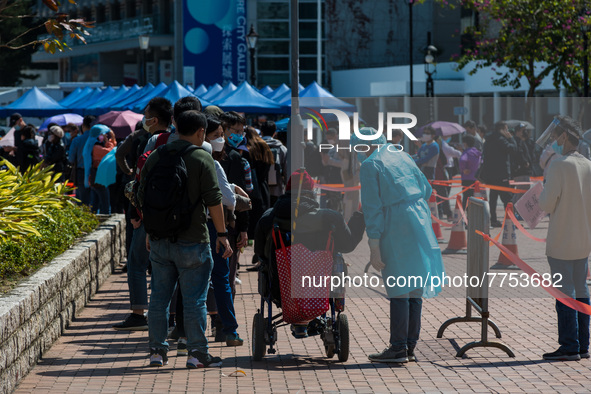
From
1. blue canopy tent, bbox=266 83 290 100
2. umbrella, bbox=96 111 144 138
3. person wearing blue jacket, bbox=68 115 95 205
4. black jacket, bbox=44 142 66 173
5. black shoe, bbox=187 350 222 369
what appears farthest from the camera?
blue canopy tent, bbox=266 83 290 100

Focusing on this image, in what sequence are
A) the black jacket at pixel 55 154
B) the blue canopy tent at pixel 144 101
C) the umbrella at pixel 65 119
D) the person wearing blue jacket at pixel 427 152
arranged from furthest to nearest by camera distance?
the umbrella at pixel 65 119, the blue canopy tent at pixel 144 101, the black jacket at pixel 55 154, the person wearing blue jacket at pixel 427 152

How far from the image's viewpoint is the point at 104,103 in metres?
27.9

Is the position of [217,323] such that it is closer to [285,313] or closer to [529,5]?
[285,313]

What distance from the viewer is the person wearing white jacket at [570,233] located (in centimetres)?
743

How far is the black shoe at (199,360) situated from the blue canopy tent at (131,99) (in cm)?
1870

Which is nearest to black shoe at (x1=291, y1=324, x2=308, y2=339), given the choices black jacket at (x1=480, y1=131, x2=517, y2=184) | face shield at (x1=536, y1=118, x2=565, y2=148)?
black jacket at (x1=480, y1=131, x2=517, y2=184)

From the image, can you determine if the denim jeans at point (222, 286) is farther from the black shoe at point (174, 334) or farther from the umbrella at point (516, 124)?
the umbrella at point (516, 124)

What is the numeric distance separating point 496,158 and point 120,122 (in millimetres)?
14326

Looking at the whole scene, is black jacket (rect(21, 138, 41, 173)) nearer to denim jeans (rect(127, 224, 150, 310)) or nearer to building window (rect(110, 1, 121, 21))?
denim jeans (rect(127, 224, 150, 310))

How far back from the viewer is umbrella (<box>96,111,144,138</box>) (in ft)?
71.3

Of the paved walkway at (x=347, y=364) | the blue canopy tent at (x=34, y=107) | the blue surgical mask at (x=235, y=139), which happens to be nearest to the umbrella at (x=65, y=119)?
the blue canopy tent at (x=34, y=107)

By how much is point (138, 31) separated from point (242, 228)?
56.9 meters

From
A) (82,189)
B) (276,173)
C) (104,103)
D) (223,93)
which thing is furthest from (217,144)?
(104,103)

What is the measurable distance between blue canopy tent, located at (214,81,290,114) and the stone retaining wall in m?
11.5
